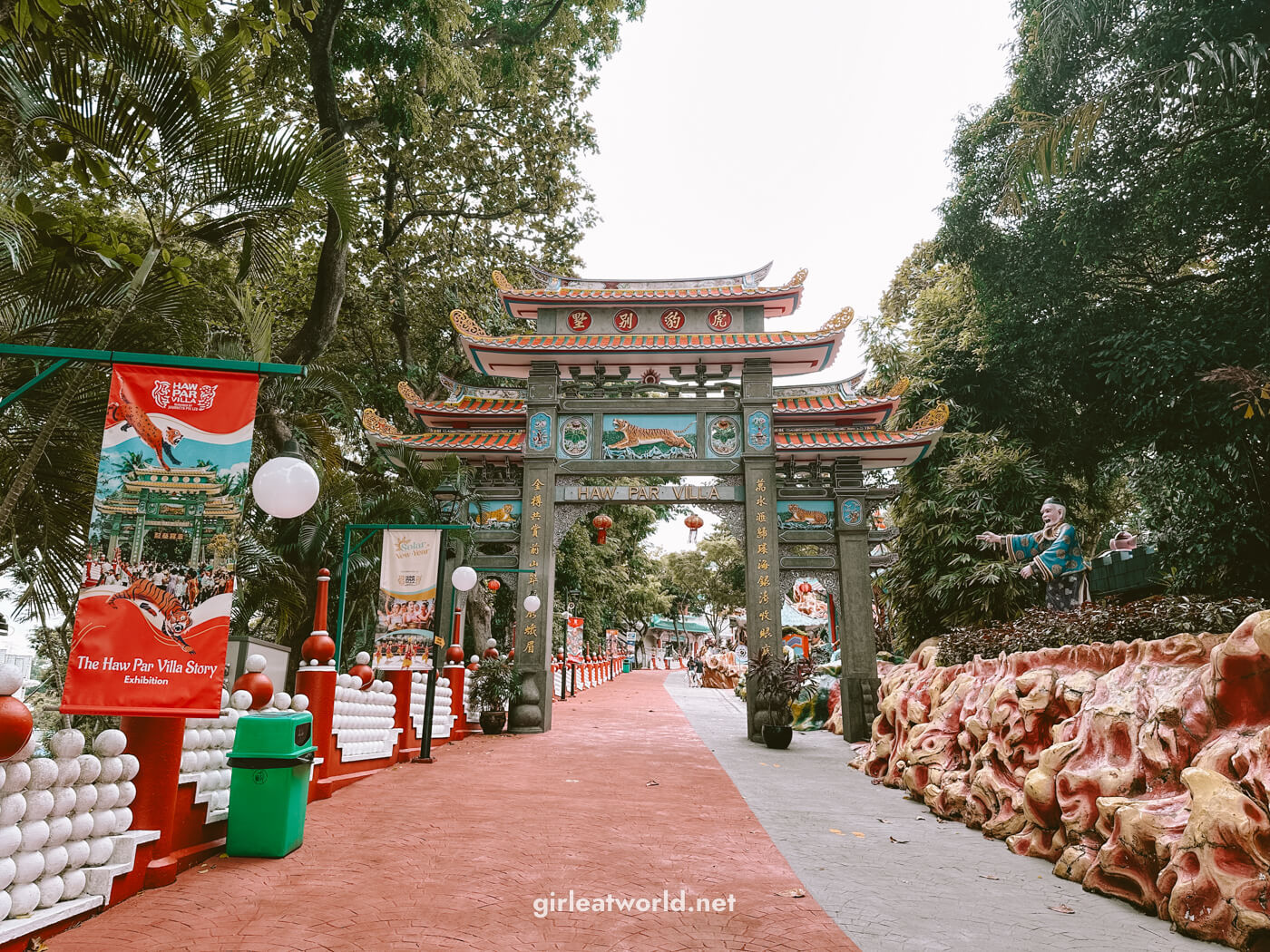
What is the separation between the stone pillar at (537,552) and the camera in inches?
479

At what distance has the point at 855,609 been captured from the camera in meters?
12.5

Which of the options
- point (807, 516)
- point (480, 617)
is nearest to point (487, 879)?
point (807, 516)

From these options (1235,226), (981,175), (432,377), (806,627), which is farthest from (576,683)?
(1235,226)

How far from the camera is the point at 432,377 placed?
17.9 m

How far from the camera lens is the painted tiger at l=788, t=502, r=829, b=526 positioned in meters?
13.0

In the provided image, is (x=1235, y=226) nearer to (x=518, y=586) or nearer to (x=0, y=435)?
(x=518, y=586)

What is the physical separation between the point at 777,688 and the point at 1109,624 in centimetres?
622

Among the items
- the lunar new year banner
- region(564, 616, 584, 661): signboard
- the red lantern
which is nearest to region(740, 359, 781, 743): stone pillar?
the red lantern

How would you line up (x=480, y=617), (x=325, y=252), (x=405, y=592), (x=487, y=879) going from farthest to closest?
(x=480, y=617)
(x=405, y=592)
(x=325, y=252)
(x=487, y=879)

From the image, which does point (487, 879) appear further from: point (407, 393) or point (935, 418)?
point (935, 418)

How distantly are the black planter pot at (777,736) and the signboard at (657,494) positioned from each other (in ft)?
12.4

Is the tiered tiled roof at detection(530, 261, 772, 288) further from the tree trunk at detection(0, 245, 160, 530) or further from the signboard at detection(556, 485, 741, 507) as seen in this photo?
the tree trunk at detection(0, 245, 160, 530)

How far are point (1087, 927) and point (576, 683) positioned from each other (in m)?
22.9

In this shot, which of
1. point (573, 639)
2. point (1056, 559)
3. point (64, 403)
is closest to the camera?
point (64, 403)
